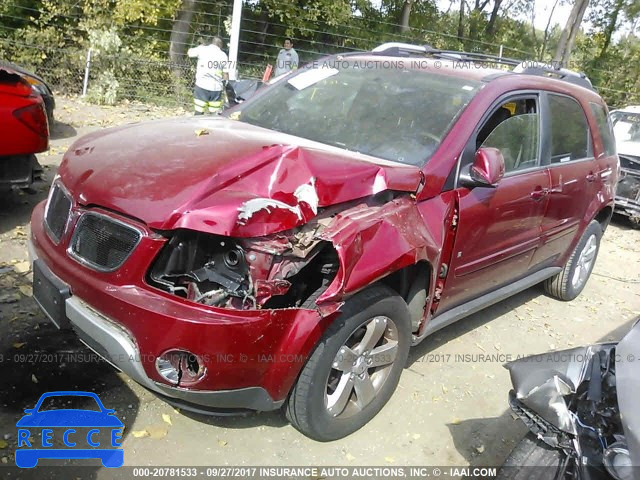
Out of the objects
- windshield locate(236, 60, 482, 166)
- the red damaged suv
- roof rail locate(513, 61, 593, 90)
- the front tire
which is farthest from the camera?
roof rail locate(513, 61, 593, 90)

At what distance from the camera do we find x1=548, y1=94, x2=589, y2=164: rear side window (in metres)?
4.27

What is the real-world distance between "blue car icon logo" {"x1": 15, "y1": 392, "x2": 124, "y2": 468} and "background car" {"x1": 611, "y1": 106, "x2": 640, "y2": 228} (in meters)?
8.33

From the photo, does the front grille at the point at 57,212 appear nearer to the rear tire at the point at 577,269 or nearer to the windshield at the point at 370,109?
the windshield at the point at 370,109

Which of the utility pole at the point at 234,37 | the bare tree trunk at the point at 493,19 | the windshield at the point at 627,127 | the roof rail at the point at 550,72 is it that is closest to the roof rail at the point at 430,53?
the roof rail at the point at 550,72

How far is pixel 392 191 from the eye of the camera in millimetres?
3021

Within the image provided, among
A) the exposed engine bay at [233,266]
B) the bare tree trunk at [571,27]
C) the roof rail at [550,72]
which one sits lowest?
the exposed engine bay at [233,266]

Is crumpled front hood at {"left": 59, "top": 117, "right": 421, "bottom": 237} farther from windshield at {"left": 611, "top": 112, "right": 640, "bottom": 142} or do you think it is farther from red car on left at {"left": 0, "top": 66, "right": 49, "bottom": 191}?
windshield at {"left": 611, "top": 112, "right": 640, "bottom": 142}

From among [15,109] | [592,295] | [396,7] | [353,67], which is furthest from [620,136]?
[396,7]

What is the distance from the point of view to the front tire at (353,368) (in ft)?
9.04

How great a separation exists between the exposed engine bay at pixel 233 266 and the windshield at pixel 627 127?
29.0ft

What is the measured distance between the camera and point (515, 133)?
3859 millimetres

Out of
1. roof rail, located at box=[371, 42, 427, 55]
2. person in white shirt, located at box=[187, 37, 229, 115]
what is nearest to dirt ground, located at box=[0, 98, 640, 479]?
roof rail, located at box=[371, 42, 427, 55]

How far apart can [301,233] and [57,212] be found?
1.32m

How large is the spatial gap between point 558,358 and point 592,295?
3.81m
